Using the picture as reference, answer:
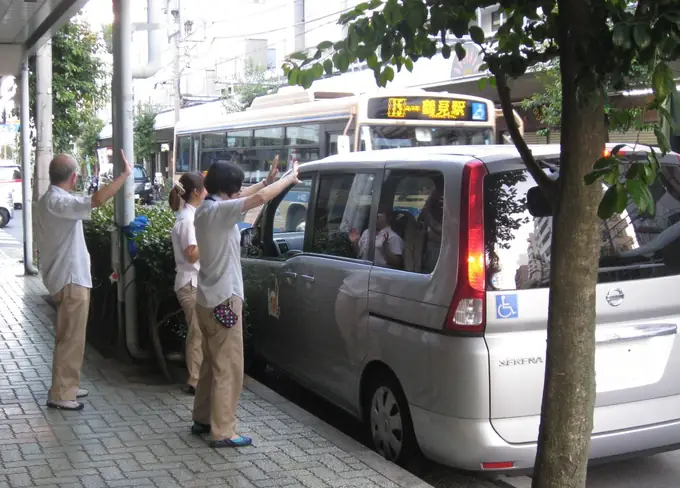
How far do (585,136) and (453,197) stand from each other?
6.52 feet

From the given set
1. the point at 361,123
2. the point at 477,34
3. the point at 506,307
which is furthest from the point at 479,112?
the point at 477,34

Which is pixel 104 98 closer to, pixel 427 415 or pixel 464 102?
pixel 464 102

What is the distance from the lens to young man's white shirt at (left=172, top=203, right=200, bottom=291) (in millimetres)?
6195

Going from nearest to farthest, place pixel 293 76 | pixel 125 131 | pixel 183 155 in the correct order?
pixel 293 76
pixel 125 131
pixel 183 155

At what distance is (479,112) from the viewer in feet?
49.9

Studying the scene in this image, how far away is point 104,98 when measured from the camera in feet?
53.7

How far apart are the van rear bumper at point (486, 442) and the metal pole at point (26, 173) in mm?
10201

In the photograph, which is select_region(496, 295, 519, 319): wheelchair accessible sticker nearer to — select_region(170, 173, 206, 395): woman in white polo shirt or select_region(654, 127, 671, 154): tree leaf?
select_region(654, 127, 671, 154): tree leaf

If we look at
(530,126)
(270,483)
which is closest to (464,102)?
(530,126)

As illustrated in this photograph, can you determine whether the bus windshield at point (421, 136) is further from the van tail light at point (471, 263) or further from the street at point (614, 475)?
the van tail light at point (471, 263)

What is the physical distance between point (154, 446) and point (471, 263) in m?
2.24

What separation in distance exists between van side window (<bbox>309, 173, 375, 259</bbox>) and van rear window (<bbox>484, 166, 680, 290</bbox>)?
1121mm

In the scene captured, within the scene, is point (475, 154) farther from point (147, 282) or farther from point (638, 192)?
point (147, 282)

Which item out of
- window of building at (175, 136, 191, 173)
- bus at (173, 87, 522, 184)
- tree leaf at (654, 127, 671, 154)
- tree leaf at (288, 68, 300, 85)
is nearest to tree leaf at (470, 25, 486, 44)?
tree leaf at (288, 68, 300, 85)
